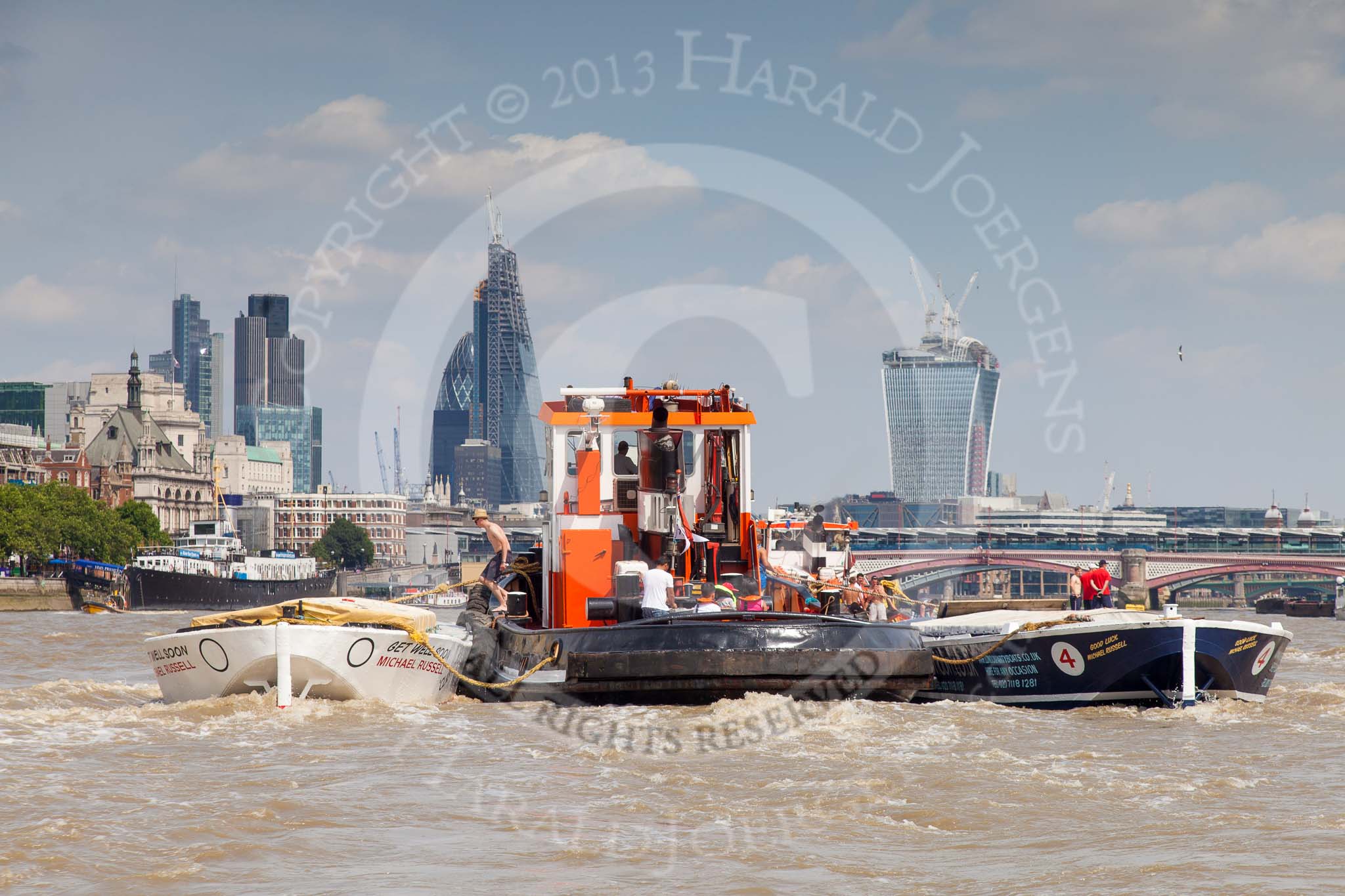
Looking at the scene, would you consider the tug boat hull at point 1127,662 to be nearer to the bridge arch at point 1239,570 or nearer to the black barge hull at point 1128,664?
the black barge hull at point 1128,664

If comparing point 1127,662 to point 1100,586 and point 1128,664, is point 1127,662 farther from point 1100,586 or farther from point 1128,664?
point 1100,586

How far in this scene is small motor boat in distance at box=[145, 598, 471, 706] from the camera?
18.7 metres

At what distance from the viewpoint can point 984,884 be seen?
9.85m

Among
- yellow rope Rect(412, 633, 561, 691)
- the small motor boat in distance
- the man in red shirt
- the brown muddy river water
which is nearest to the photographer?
the brown muddy river water

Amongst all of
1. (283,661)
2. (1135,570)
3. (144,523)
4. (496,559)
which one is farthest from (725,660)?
(144,523)

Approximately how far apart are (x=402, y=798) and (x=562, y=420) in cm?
977

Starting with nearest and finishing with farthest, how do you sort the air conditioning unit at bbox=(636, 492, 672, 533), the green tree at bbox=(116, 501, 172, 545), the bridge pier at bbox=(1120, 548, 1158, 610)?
1. the air conditioning unit at bbox=(636, 492, 672, 533)
2. the bridge pier at bbox=(1120, 548, 1158, 610)
3. the green tree at bbox=(116, 501, 172, 545)

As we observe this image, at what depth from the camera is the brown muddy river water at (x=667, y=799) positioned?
10133 millimetres

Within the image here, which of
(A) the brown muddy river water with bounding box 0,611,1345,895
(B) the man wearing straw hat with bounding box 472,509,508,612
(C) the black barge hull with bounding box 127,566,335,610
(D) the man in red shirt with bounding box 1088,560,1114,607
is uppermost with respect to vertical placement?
(B) the man wearing straw hat with bounding box 472,509,508,612

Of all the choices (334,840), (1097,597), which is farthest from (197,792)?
(1097,597)

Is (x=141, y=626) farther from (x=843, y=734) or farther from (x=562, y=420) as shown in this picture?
(x=843, y=734)

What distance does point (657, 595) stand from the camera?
1927cm

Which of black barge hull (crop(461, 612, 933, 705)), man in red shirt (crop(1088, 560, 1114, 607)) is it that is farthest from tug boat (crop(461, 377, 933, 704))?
man in red shirt (crop(1088, 560, 1114, 607))

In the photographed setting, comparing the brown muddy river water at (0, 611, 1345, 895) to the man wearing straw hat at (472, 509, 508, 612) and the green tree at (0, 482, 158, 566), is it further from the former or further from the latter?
the green tree at (0, 482, 158, 566)
